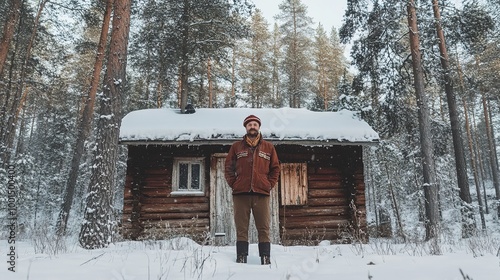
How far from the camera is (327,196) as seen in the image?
377 inches

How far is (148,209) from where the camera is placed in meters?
9.16

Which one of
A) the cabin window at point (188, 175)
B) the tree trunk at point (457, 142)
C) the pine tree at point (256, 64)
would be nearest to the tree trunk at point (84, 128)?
the cabin window at point (188, 175)

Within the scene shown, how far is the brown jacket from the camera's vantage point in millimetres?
4156

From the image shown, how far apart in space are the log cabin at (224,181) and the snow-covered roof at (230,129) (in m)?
0.03

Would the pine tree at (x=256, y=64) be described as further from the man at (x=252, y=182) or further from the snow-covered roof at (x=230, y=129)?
the man at (x=252, y=182)

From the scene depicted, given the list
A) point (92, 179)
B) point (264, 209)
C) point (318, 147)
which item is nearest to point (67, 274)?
point (264, 209)

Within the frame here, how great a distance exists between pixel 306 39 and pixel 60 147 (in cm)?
1977

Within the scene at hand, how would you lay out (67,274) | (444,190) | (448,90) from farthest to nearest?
(444,190)
(448,90)
(67,274)

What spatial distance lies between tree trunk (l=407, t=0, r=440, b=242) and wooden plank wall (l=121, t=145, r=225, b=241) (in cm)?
610

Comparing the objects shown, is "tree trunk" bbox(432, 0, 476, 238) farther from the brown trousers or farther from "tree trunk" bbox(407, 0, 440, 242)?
the brown trousers

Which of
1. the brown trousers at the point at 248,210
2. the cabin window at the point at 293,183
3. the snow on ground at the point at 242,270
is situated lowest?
the snow on ground at the point at 242,270

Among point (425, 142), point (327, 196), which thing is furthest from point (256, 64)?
point (425, 142)

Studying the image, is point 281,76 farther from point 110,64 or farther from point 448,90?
point 110,64

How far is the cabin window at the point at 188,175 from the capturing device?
9.36 metres
